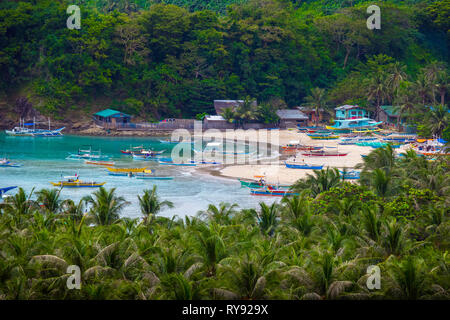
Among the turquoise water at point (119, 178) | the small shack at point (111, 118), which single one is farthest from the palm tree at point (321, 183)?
the small shack at point (111, 118)

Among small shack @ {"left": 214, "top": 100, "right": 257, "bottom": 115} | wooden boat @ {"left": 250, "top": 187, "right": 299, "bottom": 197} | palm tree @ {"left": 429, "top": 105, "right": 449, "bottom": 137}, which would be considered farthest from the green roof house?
wooden boat @ {"left": 250, "top": 187, "right": 299, "bottom": 197}

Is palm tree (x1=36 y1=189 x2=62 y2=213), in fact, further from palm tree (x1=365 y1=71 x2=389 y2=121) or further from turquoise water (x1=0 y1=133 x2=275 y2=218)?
palm tree (x1=365 y1=71 x2=389 y2=121)

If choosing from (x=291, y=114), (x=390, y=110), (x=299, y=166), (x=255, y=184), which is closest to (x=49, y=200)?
(x=255, y=184)

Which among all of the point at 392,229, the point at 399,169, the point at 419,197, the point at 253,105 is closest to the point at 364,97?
the point at 253,105

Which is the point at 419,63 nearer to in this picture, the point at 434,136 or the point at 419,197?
the point at 434,136

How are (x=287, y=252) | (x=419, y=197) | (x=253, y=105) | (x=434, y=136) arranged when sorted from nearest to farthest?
(x=287, y=252)
(x=419, y=197)
(x=434, y=136)
(x=253, y=105)

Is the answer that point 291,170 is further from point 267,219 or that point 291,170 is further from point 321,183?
point 267,219
